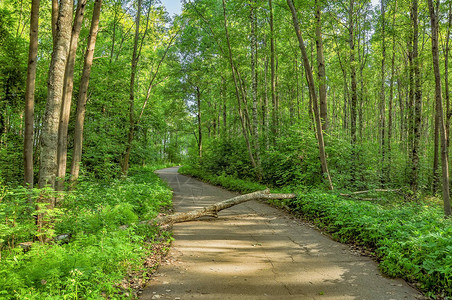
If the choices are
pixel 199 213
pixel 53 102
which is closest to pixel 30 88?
pixel 53 102

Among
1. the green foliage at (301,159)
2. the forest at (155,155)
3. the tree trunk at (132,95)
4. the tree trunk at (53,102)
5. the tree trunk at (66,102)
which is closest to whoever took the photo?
the forest at (155,155)

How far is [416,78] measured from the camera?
1258cm

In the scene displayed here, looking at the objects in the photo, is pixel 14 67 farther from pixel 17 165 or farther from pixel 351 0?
pixel 351 0

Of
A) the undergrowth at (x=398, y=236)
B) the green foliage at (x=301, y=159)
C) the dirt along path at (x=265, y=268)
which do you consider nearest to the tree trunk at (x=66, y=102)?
the dirt along path at (x=265, y=268)

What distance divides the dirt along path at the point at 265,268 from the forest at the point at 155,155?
1.26ft

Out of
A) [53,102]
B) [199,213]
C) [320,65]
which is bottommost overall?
[199,213]

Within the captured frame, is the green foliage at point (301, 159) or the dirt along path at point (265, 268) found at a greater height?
the green foliage at point (301, 159)

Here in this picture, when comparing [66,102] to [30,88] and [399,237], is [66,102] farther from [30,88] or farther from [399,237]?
[399,237]

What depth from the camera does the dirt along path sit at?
12.3ft

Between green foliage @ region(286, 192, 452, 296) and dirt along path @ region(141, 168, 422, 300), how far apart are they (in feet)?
0.92

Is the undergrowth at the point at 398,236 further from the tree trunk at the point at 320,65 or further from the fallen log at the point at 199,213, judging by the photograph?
the tree trunk at the point at 320,65

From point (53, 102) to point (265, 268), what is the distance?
5.48 m

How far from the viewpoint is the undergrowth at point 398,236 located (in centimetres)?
379

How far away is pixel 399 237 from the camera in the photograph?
4914mm
